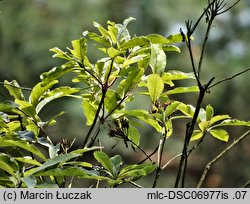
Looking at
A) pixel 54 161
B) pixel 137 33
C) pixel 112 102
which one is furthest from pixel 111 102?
pixel 137 33

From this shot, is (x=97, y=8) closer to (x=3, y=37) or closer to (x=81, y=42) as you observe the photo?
(x=3, y=37)

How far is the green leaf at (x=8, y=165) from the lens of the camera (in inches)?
31.9

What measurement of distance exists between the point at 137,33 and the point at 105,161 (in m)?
5.20

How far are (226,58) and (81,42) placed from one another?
19.1 feet

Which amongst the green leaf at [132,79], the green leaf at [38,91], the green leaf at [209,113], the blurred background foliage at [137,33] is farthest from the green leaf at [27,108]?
the blurred background foliage at [137,33]

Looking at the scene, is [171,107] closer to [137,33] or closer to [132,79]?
[132,79]

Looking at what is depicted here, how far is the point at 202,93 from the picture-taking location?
831 millimetres

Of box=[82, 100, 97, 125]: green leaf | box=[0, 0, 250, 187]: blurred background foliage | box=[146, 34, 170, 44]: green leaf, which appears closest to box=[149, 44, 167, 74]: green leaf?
box=[146, 34, 170, 44]: green leaf

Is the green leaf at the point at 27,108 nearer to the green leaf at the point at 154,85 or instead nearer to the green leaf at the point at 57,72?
the green leaf at the point at 57,72

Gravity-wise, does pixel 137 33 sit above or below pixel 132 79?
above

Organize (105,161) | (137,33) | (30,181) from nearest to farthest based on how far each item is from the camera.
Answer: (30,181)
(105,161)
(137,33)

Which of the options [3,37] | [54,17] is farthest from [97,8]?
[3,37]

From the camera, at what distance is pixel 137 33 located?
6.03 m

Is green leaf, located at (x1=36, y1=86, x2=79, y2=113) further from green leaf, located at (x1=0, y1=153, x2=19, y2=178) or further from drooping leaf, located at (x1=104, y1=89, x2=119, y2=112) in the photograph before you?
green leaf, located at (x1=0, y1=153, x2=19, y2=178)
